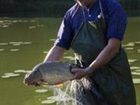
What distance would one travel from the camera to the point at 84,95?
13.8 ft

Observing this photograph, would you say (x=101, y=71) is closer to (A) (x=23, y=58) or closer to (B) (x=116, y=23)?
(B) (x=116, y=23)

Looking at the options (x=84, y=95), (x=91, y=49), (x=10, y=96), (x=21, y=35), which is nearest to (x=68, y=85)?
(x=84, y=95)

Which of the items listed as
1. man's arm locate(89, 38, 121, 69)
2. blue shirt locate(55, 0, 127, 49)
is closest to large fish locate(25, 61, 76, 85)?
man's arm locate(89, 38, 121, 69)

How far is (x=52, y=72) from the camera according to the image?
386 centimetres

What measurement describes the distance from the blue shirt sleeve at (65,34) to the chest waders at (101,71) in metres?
0.12

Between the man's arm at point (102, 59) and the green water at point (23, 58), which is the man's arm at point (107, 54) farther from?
the green water at point (23, 58)

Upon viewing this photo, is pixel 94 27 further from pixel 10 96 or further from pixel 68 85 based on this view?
pixel 10 96

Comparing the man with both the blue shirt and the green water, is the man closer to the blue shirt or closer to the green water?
the blue shirt

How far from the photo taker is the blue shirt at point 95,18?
155 inches

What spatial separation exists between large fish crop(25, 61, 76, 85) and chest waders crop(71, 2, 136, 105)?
10.5 inches

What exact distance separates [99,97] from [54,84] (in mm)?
412

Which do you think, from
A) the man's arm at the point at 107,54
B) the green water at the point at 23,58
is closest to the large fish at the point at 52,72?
the man's arm at the point at 107,54

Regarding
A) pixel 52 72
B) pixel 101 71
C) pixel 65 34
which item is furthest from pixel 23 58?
pixel 52 72

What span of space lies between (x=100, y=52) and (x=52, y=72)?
0.42m
